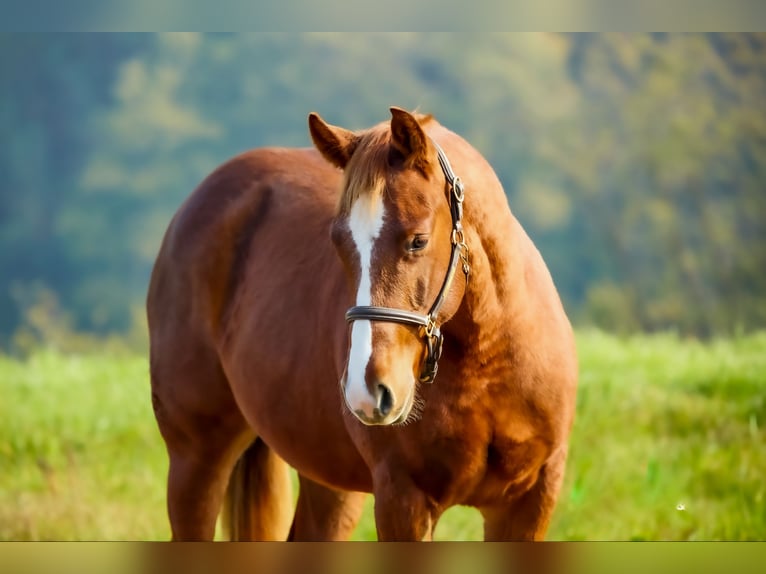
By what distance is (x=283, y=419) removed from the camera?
2.67m

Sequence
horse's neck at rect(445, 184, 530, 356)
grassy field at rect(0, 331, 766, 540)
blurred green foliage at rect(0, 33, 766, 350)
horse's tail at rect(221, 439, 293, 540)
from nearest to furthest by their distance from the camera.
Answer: horse's neck at rect(445, 184, 530, 356)
horse's tail at rect(221, 439, 293, 540)
grassy field at rect(0, 331, 766, 540)
blurred green foliage at rect(0, 33, 766, 350)

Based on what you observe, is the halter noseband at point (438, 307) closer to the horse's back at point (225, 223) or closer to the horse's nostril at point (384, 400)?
the horse's nostril at point (384, 400)

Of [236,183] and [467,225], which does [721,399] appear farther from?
[467,225]

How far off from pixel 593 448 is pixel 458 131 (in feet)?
5.41

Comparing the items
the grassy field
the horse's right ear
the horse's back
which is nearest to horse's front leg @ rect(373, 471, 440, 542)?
the horse's right ear

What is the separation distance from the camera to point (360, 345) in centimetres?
188

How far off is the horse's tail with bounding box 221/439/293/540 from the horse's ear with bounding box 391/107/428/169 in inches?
60.2

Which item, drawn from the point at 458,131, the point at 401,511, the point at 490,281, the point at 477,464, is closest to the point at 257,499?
the point at 401,511

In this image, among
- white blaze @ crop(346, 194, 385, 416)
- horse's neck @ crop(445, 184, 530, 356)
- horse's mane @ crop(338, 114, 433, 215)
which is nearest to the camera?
white blaze @ crop(346, 194, 385, 416)

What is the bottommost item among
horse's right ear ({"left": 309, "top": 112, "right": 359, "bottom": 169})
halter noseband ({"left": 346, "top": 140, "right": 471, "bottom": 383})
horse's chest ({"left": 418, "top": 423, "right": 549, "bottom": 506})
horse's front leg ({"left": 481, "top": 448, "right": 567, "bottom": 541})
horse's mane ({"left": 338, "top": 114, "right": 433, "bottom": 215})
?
horse's front leg ({"left": 481, "top": 448, "right": 567, "bottom": 541})

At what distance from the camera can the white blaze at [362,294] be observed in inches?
73.1

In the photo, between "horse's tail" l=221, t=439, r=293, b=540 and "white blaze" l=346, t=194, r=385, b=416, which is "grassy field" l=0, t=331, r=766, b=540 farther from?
"white blaze" l=346, t=194, r=385, b=416

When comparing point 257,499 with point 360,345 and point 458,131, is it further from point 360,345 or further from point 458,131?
point 458,131

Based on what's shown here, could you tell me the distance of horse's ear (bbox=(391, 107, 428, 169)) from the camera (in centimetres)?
194
